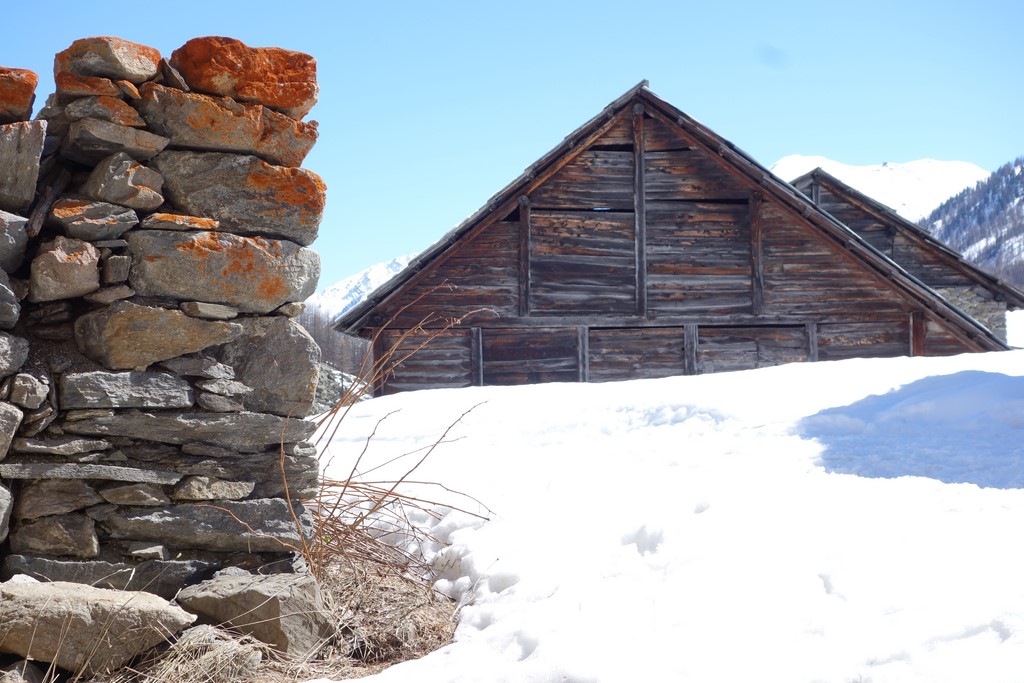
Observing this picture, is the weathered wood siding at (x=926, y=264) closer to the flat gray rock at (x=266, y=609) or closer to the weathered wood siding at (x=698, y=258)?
the weathered wood siding at (x=698, y=258)

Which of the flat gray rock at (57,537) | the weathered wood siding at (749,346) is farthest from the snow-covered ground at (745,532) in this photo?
the weathered wood siding at (749,346)

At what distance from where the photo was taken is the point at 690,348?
35.9 ft

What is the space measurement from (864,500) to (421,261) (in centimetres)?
742

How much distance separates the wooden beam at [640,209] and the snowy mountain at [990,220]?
10563 centimetres

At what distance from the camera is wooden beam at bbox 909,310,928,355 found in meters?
11.0

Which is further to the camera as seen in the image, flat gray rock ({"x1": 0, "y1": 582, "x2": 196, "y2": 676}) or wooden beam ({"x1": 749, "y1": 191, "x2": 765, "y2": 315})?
wooden beam ({"x1": 749, "y1": 191, "x2": 765, "y2": 315})

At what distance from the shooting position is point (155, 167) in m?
3.35

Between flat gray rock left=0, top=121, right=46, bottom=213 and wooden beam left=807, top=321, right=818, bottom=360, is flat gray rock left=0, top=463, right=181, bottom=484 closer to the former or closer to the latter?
flat gray rock left=0, top=121, right=46, bottom=213

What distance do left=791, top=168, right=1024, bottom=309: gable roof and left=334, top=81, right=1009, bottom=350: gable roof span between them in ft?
14.8

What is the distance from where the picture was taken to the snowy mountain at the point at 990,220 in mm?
112375

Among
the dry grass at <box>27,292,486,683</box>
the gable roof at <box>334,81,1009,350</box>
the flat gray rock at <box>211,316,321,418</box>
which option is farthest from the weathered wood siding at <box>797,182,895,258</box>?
the flat gray rock at <box>211,316,321,418</box>

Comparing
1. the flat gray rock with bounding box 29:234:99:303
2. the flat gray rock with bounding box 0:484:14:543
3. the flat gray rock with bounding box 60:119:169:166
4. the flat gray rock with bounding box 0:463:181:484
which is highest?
the flat gray rock with bounding box 60:119:169:166

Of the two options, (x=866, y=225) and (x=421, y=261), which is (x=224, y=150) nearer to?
(x=421, y=261)

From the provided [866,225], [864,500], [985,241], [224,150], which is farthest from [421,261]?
[985,241]
